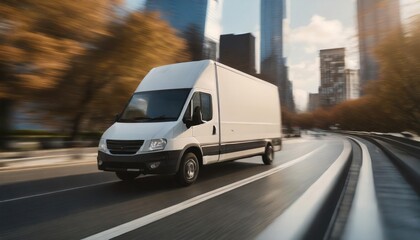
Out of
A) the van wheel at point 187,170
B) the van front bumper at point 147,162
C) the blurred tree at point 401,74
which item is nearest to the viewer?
the van front bumper at point 147,162

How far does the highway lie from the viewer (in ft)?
15.2

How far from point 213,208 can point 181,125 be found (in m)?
2.38

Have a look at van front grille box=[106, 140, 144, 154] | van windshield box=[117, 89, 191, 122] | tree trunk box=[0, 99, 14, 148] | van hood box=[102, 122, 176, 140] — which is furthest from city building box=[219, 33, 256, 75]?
van front grille box=[106, 140, 144, 154]

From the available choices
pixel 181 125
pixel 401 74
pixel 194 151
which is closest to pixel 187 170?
pixel 194 151

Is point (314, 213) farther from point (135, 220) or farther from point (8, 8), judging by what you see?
point (8, 8)

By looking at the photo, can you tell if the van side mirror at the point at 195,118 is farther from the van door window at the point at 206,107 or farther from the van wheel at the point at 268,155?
the van wheel at the point at 268,155

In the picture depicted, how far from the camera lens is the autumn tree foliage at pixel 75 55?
47.7ft

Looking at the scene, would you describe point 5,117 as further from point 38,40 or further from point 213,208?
point 213,208

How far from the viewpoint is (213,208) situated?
597cm

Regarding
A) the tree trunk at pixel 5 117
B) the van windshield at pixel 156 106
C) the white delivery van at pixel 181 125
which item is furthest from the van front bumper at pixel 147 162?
the tree trunk at pixel 5 117

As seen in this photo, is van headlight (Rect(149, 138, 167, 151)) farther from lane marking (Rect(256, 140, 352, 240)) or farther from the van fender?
lane marking (Rect(256, 140, 352, 240))

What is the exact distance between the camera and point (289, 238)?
14.4ft

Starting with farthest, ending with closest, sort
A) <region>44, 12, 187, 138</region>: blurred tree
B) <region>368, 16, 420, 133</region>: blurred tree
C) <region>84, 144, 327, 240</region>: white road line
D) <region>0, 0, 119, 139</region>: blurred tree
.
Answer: <region>44, 12, 187, 138</region>: blurred tree
<region>368, 16, 420, 133</region>: blurred tree
<region>0, 0, 119, 139</region>: blurred tree
<region>84, 144, 327, 240</region>: white road line

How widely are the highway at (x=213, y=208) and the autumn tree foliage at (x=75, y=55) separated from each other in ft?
21.7
